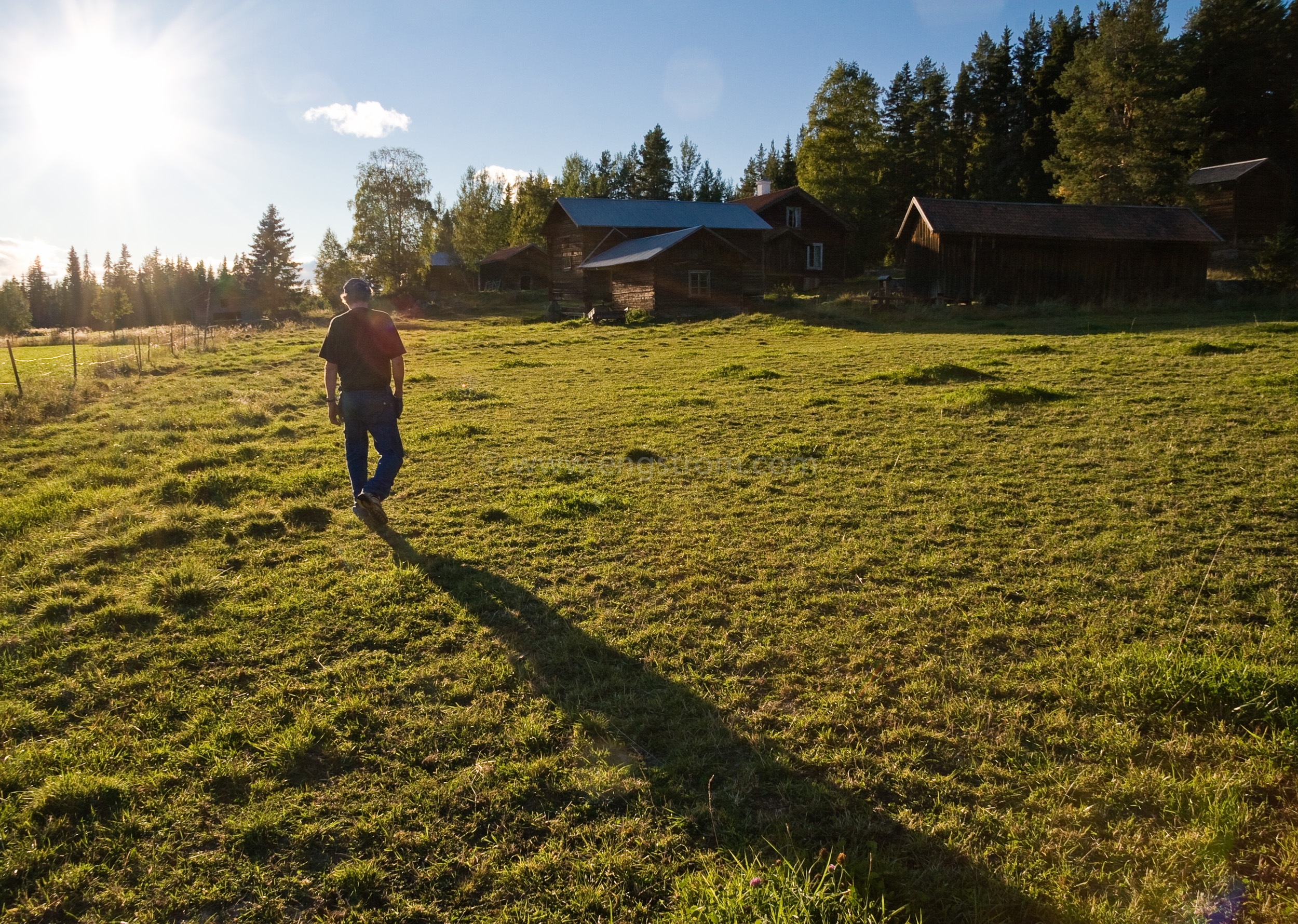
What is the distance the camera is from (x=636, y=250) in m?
34.2

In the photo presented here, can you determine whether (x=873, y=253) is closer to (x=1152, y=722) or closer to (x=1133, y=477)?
(x=1133, y=477)

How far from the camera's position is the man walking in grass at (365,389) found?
18.5 feet

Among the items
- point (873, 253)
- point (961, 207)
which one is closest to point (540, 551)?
point (961, 207)

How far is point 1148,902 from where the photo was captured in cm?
232

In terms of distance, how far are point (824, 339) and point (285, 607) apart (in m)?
18.7

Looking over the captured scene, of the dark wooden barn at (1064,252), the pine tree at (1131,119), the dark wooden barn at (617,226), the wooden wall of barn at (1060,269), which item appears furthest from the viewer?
the dark wooden barn at (617,226)

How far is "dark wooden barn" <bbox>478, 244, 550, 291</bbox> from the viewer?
57.6 metres

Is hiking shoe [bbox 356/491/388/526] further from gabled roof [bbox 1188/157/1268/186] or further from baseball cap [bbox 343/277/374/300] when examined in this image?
gabled roof [bbox 1188/157/1268/186]

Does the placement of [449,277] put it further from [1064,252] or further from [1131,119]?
[1131,119]

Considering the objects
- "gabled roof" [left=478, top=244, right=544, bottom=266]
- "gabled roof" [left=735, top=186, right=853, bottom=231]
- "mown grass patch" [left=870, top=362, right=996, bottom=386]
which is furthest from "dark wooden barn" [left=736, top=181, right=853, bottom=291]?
"mown grass patch" [left=870, top=362, right=996, bottom=386]

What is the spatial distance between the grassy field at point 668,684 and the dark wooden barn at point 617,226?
32.0 m

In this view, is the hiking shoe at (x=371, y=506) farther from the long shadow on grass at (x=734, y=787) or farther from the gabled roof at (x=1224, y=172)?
the gabled roof at (x=1224, y=172)

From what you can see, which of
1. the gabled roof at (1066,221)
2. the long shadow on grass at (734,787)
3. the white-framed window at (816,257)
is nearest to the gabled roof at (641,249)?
the gabled roof at (1066,221)

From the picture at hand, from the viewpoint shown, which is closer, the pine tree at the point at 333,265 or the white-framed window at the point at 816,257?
the white-framed window at the point at 816,257
